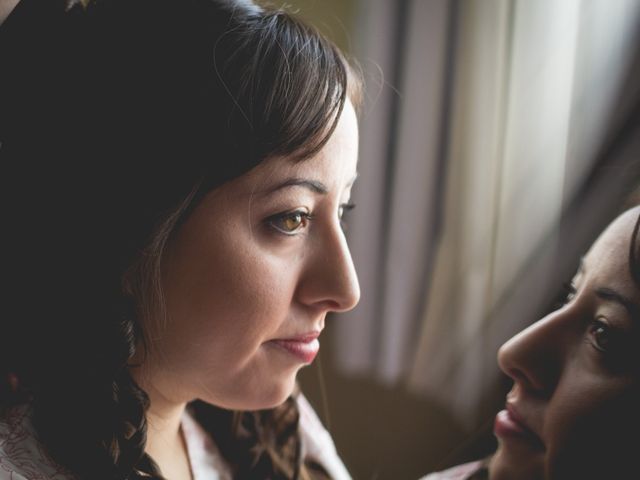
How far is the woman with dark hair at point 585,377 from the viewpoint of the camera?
516 mm

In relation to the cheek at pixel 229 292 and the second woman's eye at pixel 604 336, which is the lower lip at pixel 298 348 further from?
the second woman's eye at pixel 604 336

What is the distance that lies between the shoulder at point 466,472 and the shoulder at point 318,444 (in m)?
0.36

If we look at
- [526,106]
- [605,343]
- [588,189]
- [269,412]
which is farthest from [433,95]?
[269,412]

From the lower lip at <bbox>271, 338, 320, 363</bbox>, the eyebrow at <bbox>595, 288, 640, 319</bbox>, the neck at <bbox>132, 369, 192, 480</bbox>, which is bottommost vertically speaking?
the neck at <bbox>132, 369, 192, 480</bbox>

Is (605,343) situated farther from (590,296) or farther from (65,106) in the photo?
(65,106)

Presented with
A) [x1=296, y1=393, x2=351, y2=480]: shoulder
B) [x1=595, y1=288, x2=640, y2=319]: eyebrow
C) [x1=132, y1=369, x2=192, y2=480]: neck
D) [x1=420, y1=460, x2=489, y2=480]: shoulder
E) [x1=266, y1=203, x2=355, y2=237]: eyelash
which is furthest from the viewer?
[x1=296, y1=393, x2=351, y2=480]: shoulder

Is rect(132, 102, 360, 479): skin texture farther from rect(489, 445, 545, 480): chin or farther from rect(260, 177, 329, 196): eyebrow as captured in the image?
rect(489, 445, 545, 480): chin

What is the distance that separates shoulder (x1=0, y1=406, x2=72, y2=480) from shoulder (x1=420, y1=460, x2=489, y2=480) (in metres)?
0.45

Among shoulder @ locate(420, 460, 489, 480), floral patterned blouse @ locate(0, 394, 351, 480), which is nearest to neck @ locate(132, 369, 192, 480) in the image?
floral patterned blouse @ locate(0, 394, 351, 480)

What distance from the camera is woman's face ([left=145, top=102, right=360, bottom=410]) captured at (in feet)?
2.48

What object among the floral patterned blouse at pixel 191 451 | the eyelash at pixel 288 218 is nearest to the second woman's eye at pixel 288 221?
the eyelash at pixel 288 218

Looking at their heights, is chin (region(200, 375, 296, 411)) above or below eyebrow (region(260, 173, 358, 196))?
below

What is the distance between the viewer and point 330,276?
2.54 feet

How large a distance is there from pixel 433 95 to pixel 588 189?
29 cm
